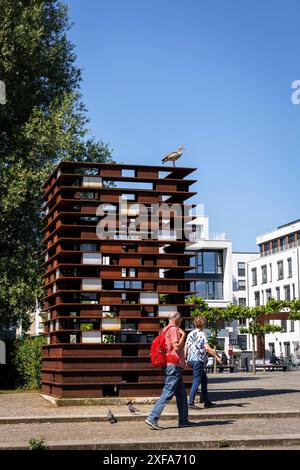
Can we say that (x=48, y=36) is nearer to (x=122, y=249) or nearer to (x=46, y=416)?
(x=122, y=249)

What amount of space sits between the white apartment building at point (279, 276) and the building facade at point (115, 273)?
2471 inches

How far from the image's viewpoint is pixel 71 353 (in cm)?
1595

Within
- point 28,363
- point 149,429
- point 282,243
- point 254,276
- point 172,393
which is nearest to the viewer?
point 149,429

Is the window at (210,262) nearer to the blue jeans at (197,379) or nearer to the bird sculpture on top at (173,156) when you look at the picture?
the bird sculpture on top at (173,156)

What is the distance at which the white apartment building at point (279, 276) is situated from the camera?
84875 millimetres

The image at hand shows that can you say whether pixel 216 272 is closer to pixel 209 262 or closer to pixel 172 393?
pixel 209 262


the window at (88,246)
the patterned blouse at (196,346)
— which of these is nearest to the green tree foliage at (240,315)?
the window at (88,246)

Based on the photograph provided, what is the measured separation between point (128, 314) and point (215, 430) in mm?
4815

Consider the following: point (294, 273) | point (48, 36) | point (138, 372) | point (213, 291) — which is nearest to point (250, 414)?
point (138, 372)

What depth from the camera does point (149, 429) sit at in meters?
12.1

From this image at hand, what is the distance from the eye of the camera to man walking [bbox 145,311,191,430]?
39.6ft

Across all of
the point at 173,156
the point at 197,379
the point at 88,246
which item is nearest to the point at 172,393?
the point at 197,379

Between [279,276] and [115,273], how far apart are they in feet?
249
